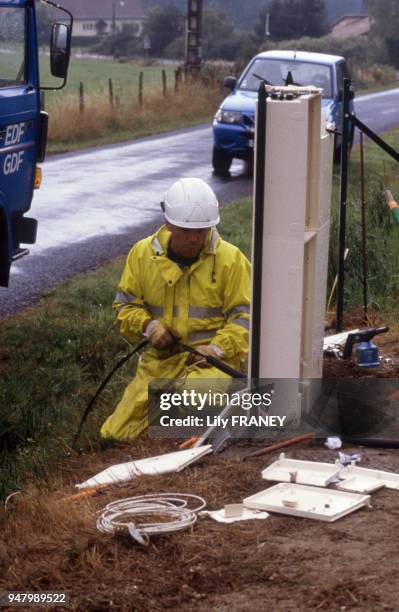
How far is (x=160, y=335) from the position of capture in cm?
613

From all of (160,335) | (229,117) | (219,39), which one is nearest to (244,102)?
(229,117)

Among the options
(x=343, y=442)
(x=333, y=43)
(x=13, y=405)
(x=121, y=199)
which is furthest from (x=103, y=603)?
(x=333, y=43)

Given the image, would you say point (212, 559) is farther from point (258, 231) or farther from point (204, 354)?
point (204, 354)

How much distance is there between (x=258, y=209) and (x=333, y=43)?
69703 millimetres

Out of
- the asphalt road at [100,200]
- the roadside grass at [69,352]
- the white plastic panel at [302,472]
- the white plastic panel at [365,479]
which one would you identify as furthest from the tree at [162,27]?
the white plastic panel at [365,479]

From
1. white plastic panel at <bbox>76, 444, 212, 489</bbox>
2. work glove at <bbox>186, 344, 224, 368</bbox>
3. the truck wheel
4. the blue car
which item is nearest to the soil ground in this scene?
white plastic panel at <bbox>76, 444, 212, 489</bbox>

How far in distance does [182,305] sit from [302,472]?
1586mm

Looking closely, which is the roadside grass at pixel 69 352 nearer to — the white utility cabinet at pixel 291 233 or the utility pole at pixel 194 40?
the white utility cabinet at pixel 291 233

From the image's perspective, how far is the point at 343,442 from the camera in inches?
215

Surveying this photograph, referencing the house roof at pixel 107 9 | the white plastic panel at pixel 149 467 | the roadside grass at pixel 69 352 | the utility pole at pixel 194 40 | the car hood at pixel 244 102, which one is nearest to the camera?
the white plastic panel at pixel 149 467

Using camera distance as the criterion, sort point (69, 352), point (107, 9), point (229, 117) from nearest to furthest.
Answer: point (69, 352) < point (229, 117) < point (107, 9)

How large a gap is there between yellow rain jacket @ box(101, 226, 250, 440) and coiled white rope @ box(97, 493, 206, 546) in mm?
1465

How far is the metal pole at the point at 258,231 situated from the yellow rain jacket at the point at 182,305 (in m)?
0.66

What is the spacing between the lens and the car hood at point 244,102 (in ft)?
61.5
